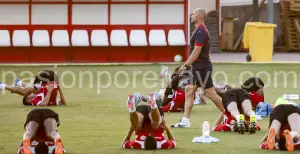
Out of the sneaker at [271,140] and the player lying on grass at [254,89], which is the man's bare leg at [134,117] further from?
the player lying on grass at [254,89]

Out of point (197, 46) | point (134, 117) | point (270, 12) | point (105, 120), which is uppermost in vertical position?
point (270, 12)

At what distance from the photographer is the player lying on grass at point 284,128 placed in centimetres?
1274

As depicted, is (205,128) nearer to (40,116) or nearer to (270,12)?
(40,116)

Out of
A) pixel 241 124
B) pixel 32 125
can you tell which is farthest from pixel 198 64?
pixel 32 125

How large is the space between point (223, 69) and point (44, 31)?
26.2 ft

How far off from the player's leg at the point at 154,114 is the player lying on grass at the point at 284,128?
154 centimetres

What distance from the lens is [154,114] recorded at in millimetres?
12938

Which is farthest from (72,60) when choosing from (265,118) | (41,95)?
Result: (265,118)

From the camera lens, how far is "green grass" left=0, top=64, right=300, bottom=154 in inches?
540

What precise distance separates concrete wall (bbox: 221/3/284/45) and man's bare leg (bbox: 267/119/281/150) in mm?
37063

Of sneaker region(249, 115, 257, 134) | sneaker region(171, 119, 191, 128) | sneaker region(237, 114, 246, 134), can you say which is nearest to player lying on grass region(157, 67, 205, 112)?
sneaker region(171, 119, 191, 128)

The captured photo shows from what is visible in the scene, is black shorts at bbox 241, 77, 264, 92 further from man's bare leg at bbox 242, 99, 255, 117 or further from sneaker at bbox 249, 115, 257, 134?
sneaker at bbox 249, 115, 257, 134

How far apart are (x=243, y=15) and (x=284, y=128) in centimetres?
4029

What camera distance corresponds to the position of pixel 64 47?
37438mm
